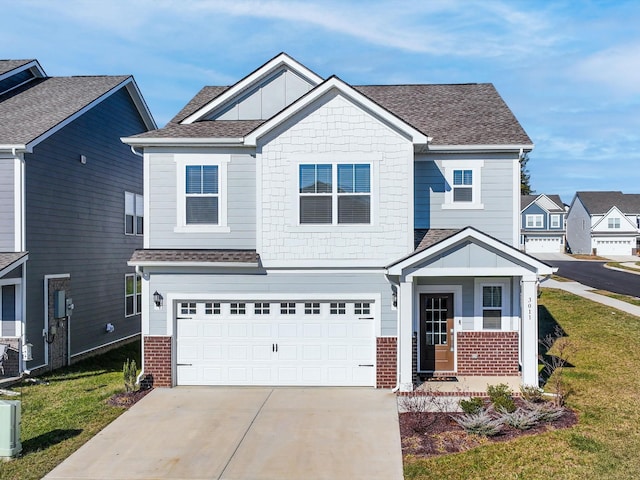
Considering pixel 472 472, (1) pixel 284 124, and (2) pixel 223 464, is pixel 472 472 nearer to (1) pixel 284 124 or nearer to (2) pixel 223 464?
(2) pixel 223 464

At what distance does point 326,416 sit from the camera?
11.0m

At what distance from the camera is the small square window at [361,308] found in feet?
43.4

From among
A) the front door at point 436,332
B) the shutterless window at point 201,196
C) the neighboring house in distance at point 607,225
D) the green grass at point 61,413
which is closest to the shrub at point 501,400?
the front door at point 436,332

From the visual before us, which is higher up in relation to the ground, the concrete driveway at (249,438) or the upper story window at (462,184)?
the upper story window at (462,184)

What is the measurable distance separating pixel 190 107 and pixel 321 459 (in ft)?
36.4

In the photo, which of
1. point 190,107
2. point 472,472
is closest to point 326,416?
point 472,472

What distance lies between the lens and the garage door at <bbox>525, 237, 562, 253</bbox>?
201ft

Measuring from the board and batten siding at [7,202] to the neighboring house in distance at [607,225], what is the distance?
5859 centimetres

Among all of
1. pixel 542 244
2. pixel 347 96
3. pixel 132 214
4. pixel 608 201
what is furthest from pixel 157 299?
pixel 608 201

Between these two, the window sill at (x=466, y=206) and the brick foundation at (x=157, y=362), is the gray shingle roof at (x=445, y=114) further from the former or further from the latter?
→ the brick foundation at (x=157, y=362)

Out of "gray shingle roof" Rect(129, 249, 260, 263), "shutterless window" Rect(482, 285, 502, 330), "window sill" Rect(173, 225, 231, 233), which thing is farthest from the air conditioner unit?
"shutterless window" Rect(482, 285, 502, 330)

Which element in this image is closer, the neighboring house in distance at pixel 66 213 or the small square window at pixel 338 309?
the small square window at pixel 338 309

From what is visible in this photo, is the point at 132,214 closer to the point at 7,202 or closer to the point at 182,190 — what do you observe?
the point at 7,202

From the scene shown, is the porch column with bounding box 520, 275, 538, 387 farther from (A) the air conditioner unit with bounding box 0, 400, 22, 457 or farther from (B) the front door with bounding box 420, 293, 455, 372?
(A) the air conditioner unit with bounding box 0, 400, 22, 457
